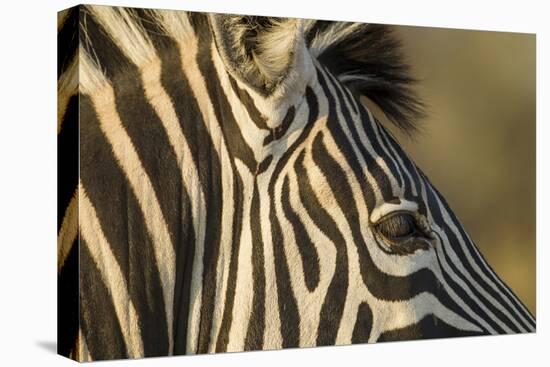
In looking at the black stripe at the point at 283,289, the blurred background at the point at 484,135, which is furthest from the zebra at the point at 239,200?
the blurred background at the point at 484,135

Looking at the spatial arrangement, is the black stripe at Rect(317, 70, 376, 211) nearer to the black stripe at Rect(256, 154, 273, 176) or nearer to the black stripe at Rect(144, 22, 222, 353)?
the black stripe at Rect(256, 154, 273, 176)

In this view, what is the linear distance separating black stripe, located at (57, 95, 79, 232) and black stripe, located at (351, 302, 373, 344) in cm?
194

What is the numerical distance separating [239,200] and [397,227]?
1.04 m

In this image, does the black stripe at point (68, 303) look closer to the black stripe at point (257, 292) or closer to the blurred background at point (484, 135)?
the black stripe at point (257, 292)

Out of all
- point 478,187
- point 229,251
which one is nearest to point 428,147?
point 478,187

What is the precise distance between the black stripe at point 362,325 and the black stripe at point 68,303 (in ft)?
5.82

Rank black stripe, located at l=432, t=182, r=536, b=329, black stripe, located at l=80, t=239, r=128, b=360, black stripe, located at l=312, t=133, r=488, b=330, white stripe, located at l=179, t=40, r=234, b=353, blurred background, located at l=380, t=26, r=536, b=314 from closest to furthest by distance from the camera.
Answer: black stripe, located at l=80, t=239, r=128, b=360 < white stripe, located at l=179, t=40, r=234, b=353 < black stripe, located at l=312, t=133, r=488, b=330 < black stripe, located at l=432, t=182, r=536, b=329 < blurred background, located at l=380, t=26, r=536, b=314

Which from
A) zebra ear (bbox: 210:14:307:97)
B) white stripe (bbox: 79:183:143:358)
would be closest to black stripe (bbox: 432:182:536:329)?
zebra ear (bbox: 210:14:307:97)

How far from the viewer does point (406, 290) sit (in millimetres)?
7672

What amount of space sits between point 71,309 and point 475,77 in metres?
3.32

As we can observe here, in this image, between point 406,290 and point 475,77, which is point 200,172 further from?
point 475,77

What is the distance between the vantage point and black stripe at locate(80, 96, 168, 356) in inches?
272

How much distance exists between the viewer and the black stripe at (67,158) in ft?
22.7

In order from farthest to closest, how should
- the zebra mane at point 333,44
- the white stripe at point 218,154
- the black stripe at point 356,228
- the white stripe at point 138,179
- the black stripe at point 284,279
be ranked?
the black stripe at point 356,228 → the black stripe at point 284,279 → the white stripe at point 218,154 → the zebra mane at point 333,44 → the white stripe at point 138,179
